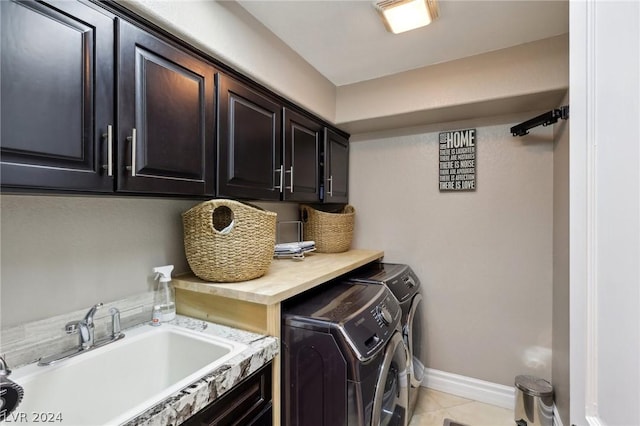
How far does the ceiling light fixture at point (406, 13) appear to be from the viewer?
1.40 meters

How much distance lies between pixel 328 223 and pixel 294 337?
1116 mm

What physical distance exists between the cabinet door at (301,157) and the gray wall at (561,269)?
1.48 meters

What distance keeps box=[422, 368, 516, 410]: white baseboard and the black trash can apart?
0.72ft

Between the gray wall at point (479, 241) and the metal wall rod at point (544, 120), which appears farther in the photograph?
the gray wall at point (479, 241)

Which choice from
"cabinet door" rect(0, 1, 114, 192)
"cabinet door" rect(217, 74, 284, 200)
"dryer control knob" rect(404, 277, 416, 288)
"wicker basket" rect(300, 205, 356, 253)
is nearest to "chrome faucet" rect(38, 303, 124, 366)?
"cabinet door" rect(0, 1, 114, 192)

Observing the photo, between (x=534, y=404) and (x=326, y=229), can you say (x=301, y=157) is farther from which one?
(x=534, y=404)

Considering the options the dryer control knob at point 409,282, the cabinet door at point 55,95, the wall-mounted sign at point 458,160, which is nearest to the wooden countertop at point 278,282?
the dryer control knob at point 409,282

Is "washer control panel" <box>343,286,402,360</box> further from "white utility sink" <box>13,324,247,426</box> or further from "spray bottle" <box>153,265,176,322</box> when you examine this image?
"spray bottle" <box>153,265,176,322</box>

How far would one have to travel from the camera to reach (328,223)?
2.26 metres

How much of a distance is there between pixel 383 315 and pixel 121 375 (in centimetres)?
113

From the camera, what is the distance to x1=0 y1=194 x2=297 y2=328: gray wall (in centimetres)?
98

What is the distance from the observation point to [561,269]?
1752 mm

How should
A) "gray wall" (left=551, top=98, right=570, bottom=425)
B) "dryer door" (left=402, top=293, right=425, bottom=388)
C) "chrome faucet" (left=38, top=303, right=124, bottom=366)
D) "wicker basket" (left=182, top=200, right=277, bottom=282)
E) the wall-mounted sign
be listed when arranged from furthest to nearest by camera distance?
the wall-mounted sign < "dryer door" (left=402, top=293, right=425, bottom=388) < "gray wall" (left=551, top=98, right=570, bottom=425) < "wicker basket" (left=182, top=200, right=277, bottom=282) < "chrome faucet" (left=38, top=303, right=124, bottom=366)

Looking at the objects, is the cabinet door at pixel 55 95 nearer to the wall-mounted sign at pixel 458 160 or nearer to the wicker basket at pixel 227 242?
the wicker basket at pixel 227 242
